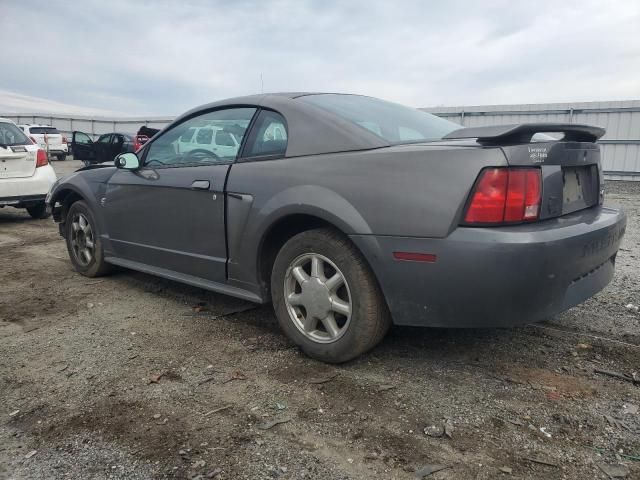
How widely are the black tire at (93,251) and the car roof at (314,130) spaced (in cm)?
212

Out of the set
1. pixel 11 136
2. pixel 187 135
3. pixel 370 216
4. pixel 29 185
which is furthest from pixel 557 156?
pixel 11 136

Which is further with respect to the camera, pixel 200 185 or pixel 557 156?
pixel 200 185

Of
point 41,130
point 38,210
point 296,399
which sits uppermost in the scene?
point 41,130

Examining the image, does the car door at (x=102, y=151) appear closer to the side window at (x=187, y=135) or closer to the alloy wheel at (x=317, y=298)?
the side window at (x=187, y=135)

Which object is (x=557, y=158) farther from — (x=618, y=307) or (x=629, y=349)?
(x=618, y=307)

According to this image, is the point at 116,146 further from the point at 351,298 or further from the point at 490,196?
the point at 490,196

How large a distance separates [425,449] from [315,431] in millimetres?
466

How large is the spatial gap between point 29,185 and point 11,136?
A: 2.69ft

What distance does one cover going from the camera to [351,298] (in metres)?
2.61

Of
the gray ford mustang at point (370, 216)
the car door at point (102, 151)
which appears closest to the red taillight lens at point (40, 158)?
the gray ford mustang at point (370, 216)

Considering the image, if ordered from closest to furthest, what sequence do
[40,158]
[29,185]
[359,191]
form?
[359,191] → [29,185] → [40,158]

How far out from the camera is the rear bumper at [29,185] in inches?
290

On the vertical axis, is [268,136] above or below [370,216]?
above

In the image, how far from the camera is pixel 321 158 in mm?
2752
